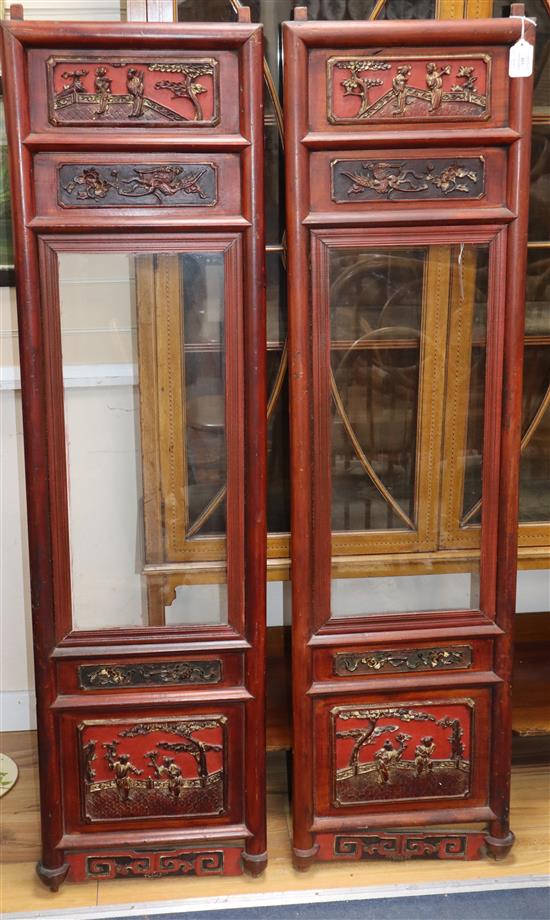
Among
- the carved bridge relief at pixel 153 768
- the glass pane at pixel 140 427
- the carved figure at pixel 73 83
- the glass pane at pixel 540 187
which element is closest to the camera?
the carved figure at pixel 73 83

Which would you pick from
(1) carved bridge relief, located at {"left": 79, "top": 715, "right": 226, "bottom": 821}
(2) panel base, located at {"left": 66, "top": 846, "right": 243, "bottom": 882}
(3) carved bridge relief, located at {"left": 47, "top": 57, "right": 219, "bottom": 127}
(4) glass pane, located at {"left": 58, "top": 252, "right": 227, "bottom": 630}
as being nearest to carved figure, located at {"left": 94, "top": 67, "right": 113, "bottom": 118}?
(3) carved bridge relief, located at {"left": 47, "top": 57, "right": 219, "bottom": 127}

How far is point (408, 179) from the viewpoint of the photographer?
173 cm

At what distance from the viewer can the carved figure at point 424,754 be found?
192cm

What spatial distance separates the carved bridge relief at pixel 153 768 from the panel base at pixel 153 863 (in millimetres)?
83

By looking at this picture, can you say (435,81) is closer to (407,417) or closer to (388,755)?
(407,417)

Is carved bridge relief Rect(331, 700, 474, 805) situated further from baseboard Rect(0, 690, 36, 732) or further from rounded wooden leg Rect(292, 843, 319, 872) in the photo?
baseboard Rect(0, 690, 36, 732)

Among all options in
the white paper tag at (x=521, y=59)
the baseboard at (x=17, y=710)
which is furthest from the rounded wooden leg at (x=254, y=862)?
the white paper tag at (x=521, y=59)

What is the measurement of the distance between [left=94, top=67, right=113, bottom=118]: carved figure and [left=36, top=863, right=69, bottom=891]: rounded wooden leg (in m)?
1.51

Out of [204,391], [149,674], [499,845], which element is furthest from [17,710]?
[499,845]

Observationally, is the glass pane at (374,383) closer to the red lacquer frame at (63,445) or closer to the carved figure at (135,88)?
the red lacquer frame at (63,445)

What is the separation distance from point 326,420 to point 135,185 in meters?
0.58

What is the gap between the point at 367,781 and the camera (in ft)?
6.31

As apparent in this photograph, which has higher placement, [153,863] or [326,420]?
[326,420]

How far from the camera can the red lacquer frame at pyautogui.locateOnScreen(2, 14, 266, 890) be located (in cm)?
165
